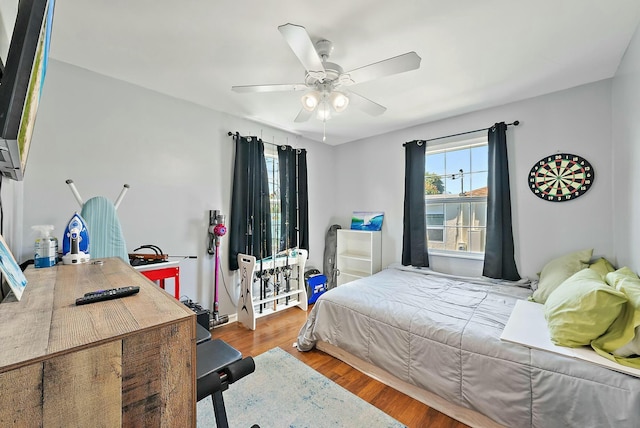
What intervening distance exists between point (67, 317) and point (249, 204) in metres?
2.56

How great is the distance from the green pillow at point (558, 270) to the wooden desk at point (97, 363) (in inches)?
99.2

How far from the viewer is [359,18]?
1.52 meters

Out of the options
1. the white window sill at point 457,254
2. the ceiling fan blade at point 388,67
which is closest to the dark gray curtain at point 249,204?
the ceiling fan blade at point 388,67

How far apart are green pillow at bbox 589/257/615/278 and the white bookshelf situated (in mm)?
2087

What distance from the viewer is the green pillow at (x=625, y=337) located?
4.01 ft

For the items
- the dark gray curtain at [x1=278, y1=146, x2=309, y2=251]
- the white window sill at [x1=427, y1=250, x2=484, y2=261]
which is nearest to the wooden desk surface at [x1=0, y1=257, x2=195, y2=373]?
the dark gray curtain at [x1=278, y1=146, x2=309, y2=251]

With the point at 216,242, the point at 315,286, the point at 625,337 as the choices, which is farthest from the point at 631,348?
the point at 216,242

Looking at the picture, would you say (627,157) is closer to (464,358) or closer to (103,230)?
(464,358)

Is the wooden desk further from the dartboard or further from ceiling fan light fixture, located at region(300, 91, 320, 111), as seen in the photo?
the dartboard

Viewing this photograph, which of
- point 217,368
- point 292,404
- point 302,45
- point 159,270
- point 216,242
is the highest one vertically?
point 302,45

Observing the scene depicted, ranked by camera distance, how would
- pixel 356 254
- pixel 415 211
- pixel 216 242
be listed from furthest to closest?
pixel 356 254 → pixel 415 211 → pixel 216 242

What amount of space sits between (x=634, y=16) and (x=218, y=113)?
128 inches

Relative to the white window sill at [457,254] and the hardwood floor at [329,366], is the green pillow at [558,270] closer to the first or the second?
the white window sill at [457,254]

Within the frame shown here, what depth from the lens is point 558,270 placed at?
2170mm
